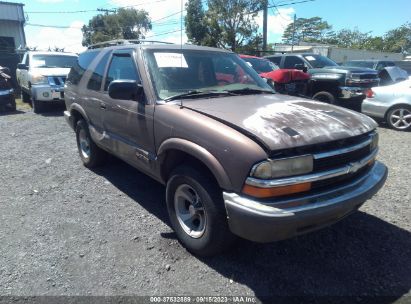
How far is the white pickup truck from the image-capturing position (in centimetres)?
1027

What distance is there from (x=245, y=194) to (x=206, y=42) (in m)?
29.2

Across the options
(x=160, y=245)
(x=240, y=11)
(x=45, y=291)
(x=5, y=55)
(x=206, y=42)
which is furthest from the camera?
(x=206, y=42)

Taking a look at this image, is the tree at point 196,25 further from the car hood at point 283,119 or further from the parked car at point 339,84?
the car hood at point 283,119

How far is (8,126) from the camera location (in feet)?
29.8

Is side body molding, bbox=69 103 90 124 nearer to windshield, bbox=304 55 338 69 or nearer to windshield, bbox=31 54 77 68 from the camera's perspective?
windshield, bbox=31 54 77 68

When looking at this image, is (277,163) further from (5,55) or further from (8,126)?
(5,55)

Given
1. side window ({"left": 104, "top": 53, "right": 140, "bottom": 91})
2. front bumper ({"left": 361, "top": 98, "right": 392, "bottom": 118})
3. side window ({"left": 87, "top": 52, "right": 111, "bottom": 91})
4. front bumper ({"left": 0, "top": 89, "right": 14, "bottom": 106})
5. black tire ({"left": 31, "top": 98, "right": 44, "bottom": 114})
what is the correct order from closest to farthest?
side window ({"left": 104, "top": 53, "right": 140, "bottom": 91}) < side window ({"left": 87, "top": 52, "right": 111, "bottom": 91}) < front bumper ({"left": 361, "top": 98, "right": 392, "bottom": 118}) < black tire ({"left": 31, "top": 98, "right": 44, "bottom": 114}) < front bumper ({"left": 0, "top": 89, "right": 14, "bottom": 106})

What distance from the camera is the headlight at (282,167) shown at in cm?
241

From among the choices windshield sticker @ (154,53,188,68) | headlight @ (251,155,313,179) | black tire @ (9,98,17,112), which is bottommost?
black tire @ (9,98,17,112)

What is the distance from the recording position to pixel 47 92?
33.6 feet

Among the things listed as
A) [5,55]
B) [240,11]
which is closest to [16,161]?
[5,55]

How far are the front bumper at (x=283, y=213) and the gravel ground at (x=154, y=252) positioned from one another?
21.4 inches

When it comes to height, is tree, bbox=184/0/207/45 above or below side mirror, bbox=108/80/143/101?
above

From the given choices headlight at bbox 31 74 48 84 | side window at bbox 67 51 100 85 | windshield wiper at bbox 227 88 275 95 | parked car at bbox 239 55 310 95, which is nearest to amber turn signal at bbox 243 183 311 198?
windshield wiper at bbox 227 88 275 95
